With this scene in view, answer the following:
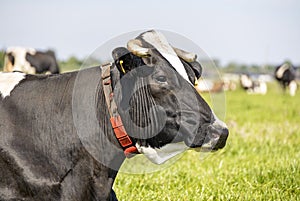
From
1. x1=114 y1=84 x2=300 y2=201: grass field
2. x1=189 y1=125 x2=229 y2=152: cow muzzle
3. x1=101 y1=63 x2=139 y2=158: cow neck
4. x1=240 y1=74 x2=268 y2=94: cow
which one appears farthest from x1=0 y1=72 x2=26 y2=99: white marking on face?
x1=240 y1=74 x2=268 y2=94: cow

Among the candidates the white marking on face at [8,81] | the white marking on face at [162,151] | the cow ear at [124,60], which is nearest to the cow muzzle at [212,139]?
the white marking on face at [162,151]

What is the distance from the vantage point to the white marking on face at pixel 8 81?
330 centimetres

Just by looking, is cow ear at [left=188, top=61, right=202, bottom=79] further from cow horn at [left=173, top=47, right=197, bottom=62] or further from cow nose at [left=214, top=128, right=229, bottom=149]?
cow nose at [left=214, top=128, right=229, bottom=149]

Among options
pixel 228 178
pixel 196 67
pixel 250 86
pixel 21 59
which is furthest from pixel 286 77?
pixel 196 67

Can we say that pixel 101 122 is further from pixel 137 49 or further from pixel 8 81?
pixel 8 81

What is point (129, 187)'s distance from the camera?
530 centimetres

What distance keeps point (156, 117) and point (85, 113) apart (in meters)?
0.49

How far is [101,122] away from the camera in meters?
3.17

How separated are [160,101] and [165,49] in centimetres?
34

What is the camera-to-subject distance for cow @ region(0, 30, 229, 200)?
118 inches

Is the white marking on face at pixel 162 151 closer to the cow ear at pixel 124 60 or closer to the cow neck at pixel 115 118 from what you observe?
the cow neck at pixel 115 118

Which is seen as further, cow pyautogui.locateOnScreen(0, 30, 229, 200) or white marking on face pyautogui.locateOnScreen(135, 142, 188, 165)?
white marking on face pyautogui.locateOnScreen(135, 142, 188, 165)

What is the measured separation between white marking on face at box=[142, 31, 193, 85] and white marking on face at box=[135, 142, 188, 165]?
44cm

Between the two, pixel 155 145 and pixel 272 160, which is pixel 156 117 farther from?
pixel 272 160
